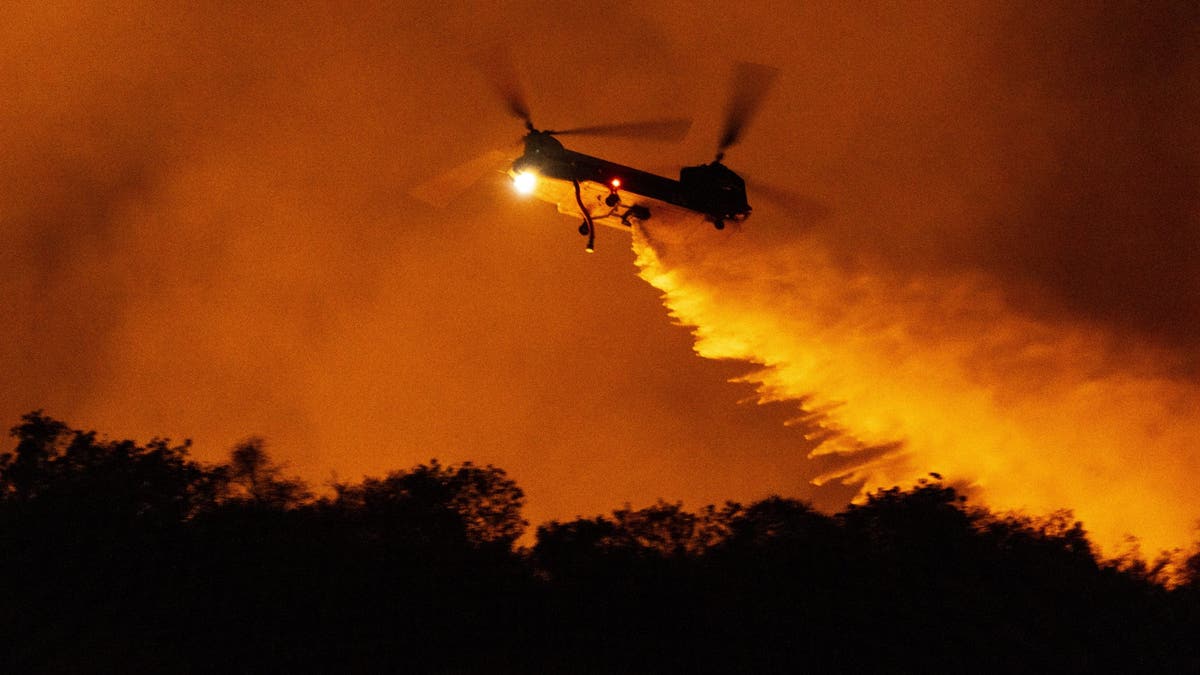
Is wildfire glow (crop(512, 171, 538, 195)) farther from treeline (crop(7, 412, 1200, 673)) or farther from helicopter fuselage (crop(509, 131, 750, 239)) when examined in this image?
treeline (crop(7, 412, 1200, 673))

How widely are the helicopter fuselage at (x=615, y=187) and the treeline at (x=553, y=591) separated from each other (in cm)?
530

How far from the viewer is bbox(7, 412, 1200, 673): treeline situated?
1539 cm

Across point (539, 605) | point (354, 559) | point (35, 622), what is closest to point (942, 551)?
point (539, 605)

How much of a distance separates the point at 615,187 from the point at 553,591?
679cm

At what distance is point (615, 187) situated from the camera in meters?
18.8

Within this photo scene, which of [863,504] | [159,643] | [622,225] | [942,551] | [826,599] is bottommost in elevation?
[159,643]

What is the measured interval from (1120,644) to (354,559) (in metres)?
11.3

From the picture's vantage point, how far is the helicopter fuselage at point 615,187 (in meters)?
18.4

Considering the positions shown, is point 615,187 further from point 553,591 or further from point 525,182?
point 553,591

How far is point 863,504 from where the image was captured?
61.3 ft

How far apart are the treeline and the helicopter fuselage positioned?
5296 millimetres

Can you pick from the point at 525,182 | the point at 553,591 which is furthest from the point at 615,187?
the point at 553,591

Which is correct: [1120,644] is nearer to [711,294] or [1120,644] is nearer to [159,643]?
[711,294]

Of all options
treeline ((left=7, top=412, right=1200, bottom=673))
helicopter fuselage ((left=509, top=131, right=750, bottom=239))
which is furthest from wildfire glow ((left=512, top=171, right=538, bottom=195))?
treeline ((left=7, top=412, right=1200, bottom=673))
